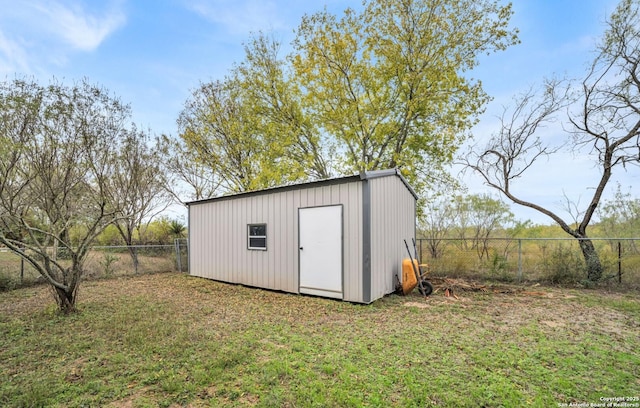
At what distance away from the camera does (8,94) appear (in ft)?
16.9

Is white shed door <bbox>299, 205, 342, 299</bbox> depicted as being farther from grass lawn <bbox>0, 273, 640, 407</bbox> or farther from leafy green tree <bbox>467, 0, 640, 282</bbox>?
leafy green tree <bbox>467, 0, 640, 282</bbox>

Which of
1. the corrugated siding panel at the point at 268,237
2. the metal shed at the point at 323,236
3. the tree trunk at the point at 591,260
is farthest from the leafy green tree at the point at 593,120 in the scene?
the corrugated siding panel at the point at 268,237

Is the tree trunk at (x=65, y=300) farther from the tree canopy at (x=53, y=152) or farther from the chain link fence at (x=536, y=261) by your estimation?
the chain link fence at (x=536, y=261)

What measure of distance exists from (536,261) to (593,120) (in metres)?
3.84

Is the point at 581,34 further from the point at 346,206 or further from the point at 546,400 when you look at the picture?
the point at 546,400

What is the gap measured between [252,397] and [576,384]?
272 cm

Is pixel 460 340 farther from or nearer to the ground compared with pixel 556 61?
nearer to the ground

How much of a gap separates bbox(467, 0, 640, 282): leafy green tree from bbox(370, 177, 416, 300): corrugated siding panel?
425 cm

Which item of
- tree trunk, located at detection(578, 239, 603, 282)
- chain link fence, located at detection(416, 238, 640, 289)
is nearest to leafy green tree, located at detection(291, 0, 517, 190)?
chain link fence, located at detection(416, 238, 640, 289)

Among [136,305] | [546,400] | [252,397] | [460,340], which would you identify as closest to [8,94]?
[136,305]

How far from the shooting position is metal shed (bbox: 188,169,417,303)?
18.6 feet

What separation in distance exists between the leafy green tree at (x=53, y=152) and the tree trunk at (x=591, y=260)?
32.7 ft

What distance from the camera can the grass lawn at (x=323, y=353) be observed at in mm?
2488

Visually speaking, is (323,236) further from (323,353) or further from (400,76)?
(400,76)
